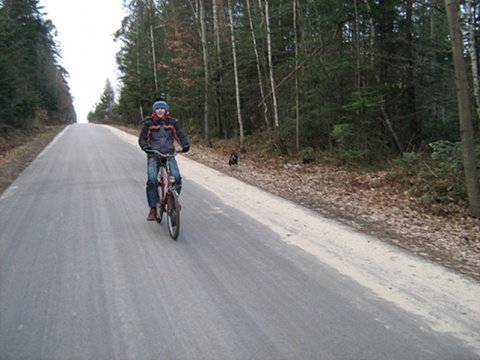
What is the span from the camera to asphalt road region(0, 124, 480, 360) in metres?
2.99

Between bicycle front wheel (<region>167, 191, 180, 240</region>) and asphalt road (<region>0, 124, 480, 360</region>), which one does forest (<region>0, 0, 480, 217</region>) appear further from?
bicycle front wheel (<region>167, 191, 180, 240</region>)

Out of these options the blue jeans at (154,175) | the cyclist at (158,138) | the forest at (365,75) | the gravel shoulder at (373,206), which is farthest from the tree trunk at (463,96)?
the blue jeans at (154,175)

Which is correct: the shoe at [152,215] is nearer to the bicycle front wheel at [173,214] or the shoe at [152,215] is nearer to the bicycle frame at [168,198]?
the bicycle frame at [168,198]

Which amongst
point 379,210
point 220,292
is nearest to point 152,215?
point 220,292

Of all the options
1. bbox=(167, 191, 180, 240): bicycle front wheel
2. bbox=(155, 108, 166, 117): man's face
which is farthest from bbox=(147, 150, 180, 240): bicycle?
bbox=(155, 108, 166, 117): man's face

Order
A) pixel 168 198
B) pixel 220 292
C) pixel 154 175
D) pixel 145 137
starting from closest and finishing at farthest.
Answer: pixel 220 292 < pixel 168 198 < pixel 145 137 < pixel 154 175

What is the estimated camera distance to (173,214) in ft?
18.1

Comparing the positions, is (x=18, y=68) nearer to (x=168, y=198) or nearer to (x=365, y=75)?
(x=365, y=75)

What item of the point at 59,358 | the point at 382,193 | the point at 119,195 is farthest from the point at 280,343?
the point at 382,193

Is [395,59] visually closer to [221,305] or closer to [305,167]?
[305,167]

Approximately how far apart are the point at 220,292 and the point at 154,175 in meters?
2.74

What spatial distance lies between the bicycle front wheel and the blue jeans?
20 centimetres

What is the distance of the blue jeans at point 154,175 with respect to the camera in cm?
580

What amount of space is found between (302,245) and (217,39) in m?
16.7
